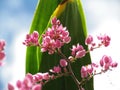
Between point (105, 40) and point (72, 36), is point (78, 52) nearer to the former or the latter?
point (105, 40)

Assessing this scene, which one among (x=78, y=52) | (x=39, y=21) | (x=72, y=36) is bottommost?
(x=78, y=52)

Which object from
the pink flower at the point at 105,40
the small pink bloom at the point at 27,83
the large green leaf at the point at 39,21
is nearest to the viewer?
the small pink bloom at the point at 27,83

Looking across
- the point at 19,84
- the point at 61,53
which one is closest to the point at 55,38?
the point at 61,53

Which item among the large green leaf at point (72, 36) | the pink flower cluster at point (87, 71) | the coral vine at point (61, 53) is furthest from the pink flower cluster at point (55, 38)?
the large green leaf at point (72, 36)

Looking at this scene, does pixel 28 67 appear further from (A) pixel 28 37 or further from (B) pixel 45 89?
(A) pixel 28 37

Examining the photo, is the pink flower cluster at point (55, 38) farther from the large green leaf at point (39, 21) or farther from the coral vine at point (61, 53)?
the large green leaf at point (39, 21)

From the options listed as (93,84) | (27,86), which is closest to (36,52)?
(93,84)
